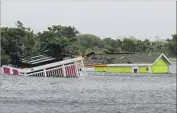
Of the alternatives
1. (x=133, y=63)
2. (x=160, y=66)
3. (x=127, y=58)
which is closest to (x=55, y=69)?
(x=127, y=58)

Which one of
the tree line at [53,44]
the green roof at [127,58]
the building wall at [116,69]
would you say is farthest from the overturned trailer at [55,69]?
the building wall at [116,69]

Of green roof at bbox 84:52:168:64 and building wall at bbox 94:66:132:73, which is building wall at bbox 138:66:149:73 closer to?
green roof at bbox 84:52:168:64

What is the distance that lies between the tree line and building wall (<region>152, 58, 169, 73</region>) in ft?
4.01

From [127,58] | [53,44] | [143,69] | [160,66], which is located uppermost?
[53,44]

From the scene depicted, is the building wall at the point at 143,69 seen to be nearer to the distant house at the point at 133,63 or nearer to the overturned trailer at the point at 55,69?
the distant house at the point at 133,63

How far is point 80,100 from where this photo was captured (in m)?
19.3

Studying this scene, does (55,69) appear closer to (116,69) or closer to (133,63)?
(133,63)

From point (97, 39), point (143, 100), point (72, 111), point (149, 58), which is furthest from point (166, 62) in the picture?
point (72, 111)

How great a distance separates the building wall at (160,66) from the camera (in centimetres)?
4981

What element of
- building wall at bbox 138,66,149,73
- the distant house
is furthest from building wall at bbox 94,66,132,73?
building wall at bbox 138,66,149,73

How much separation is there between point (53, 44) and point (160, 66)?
10579 mm

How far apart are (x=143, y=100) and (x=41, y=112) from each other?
551 centimetres

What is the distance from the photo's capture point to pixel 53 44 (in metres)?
48.2

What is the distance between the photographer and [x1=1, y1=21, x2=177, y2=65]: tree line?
44.5 m
